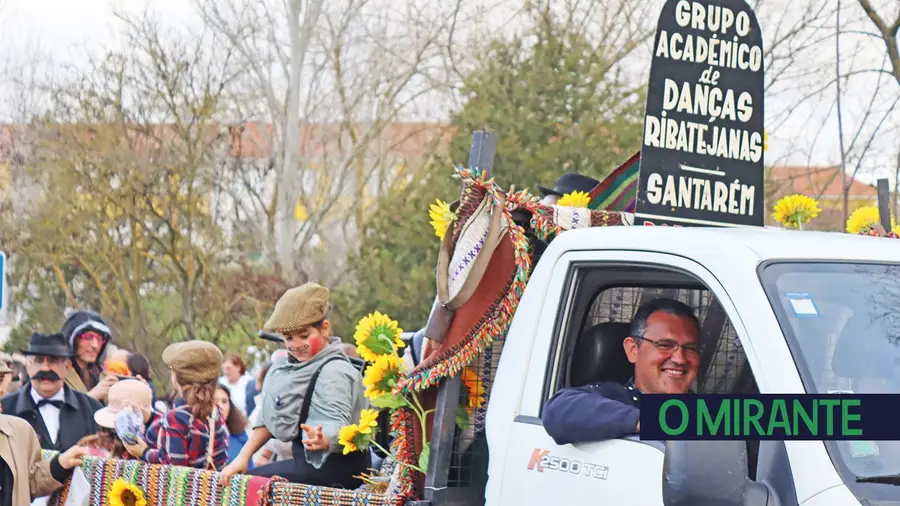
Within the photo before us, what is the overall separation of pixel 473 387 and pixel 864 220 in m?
1.68

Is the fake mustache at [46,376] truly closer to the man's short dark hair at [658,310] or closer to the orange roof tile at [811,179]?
the man's short dark hair at [658,310]

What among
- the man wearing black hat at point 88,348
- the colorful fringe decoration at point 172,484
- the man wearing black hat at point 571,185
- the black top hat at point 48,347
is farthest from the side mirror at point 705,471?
the man wearing black hat at point 88,348

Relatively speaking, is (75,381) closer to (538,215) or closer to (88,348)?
(88,348)

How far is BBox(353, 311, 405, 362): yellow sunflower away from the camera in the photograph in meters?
4.78

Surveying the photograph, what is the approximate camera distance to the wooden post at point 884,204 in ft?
18.0

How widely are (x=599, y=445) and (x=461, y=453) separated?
2.85ft

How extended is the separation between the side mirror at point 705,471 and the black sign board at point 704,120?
176 centimetres

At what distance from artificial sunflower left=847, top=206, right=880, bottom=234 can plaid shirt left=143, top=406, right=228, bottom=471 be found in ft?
9.20

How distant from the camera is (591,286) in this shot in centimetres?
446

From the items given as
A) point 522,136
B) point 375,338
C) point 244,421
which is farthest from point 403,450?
point 522,136

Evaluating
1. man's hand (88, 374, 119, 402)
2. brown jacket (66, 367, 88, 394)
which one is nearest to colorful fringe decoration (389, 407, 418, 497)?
man's hand (88, 374, 119, 402)

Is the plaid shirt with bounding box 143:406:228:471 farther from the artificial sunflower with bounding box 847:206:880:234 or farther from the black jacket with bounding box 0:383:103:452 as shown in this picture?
the artificial sunflower with bounding box 847:206:880:234

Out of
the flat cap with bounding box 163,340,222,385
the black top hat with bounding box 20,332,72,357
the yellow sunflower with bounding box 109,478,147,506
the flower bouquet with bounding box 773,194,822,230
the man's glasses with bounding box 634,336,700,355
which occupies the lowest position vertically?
the yellow sunflower with bounding box 109,478,147,506

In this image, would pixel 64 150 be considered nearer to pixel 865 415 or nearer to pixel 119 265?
pixel 119 265
